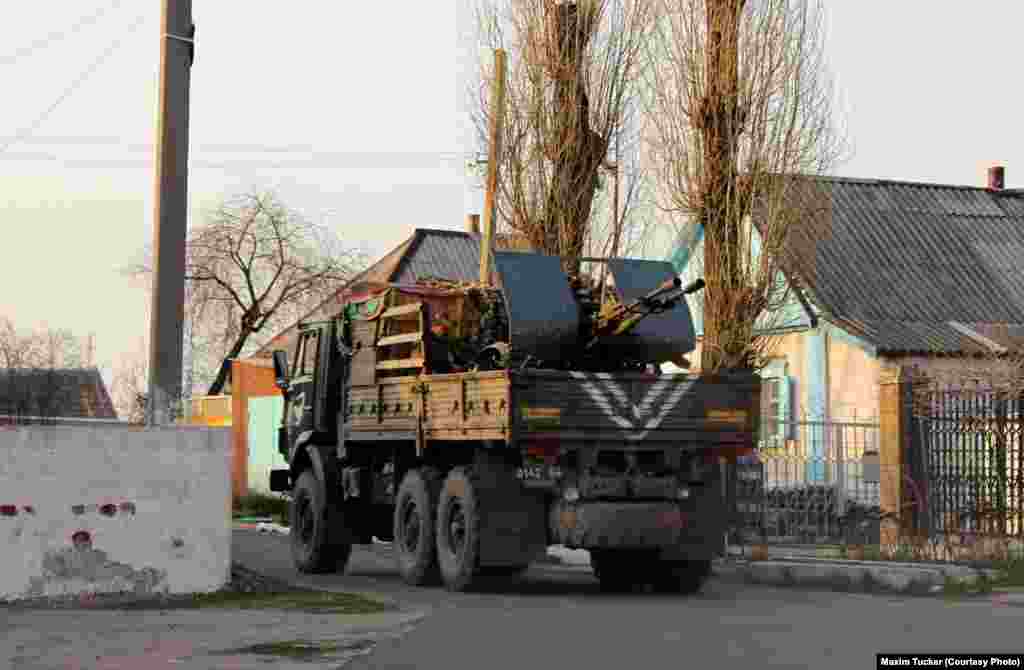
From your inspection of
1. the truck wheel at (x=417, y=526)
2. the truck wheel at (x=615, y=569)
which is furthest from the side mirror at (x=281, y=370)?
the truck wheel at (x=615, y=569)

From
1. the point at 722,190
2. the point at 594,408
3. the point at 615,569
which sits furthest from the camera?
the point at 722,190

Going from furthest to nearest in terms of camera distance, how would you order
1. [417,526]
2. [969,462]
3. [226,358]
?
[226,358] → [969,462] → [417,526]

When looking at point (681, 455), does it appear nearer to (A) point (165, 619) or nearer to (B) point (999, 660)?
(A) point (165, 619)

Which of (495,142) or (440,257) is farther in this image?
(440,257)

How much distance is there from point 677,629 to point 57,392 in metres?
50.6

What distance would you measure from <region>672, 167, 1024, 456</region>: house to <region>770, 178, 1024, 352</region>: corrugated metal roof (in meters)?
0.04

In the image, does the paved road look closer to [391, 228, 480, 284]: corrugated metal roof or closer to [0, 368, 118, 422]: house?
[391, 228, 480, 284]: corrugated metal roof

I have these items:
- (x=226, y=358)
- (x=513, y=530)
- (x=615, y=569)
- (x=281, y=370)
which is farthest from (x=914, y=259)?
(x=226, y=358)

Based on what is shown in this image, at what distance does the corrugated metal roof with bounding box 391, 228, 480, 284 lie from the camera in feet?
184

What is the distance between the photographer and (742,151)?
2995 cm

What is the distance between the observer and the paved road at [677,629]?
446 inches

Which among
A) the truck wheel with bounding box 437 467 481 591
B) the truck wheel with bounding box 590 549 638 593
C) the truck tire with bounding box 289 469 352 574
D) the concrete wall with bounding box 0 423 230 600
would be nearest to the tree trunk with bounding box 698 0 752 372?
the truck tire with bounding box 289 469 352 574

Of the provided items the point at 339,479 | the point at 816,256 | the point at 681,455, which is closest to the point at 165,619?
the point at 681,455

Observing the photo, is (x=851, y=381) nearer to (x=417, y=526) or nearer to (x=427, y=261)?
(x=417, y=526)
